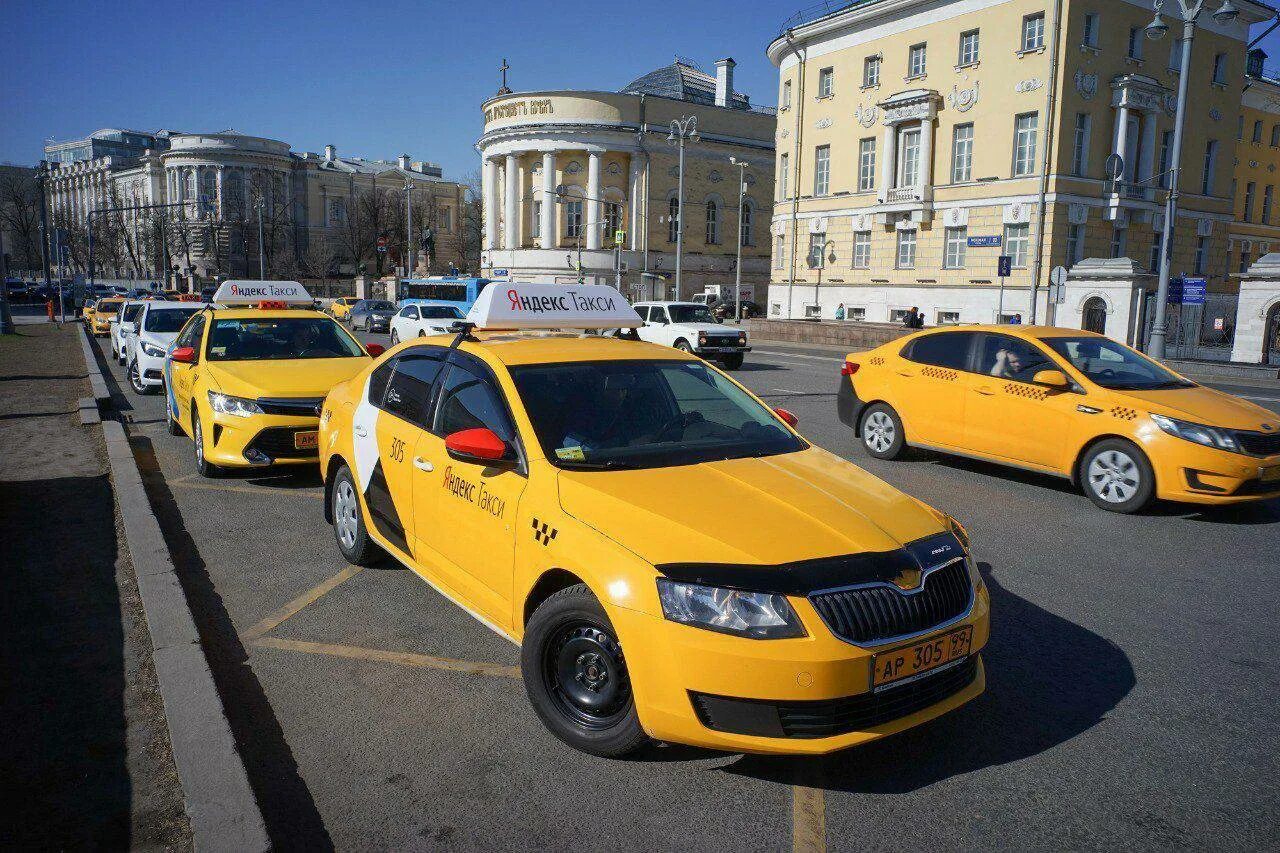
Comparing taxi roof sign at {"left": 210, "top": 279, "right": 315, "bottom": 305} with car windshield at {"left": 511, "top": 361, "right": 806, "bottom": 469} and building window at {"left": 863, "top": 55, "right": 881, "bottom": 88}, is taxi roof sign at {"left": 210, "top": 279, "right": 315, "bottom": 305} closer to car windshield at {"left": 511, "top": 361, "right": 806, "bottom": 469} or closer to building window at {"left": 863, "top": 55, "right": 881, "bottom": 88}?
car windshield at {"left": 511, "top": 361, "right": 806, "bottom": 469}

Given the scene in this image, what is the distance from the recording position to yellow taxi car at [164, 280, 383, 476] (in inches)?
327

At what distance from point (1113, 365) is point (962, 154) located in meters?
34.7

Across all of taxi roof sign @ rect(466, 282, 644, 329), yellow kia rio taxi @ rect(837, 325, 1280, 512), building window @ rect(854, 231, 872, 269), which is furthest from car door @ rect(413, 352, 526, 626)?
building window @ rect(854, 231, 872, 269)

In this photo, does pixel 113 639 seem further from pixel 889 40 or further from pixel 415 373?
pixel 889 40

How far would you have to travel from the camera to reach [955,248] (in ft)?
133

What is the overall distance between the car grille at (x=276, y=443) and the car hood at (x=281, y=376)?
32 cm

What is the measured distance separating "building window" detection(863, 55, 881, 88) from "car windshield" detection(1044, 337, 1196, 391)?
3803 centimetres

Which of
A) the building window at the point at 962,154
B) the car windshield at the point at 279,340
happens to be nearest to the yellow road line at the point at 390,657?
the car windshield at the point at 279,340

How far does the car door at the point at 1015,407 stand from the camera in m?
8.59

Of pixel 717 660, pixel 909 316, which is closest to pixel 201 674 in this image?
pixel 717 660

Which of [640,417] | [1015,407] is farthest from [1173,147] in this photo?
[640,417]

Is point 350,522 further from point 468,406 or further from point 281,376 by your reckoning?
point 281,376

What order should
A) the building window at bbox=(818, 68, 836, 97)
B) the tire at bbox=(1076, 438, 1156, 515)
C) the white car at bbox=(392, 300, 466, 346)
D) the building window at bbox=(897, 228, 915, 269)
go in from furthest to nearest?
the building window at bbox=(818, 68, 836, 97), the building window at bbox=(897, 228, 915, 269), the white car at bbox=(392, 300, 466, 346), the tire at bbox=(1076, 438, 1156, 515)

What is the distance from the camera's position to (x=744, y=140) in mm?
76312
